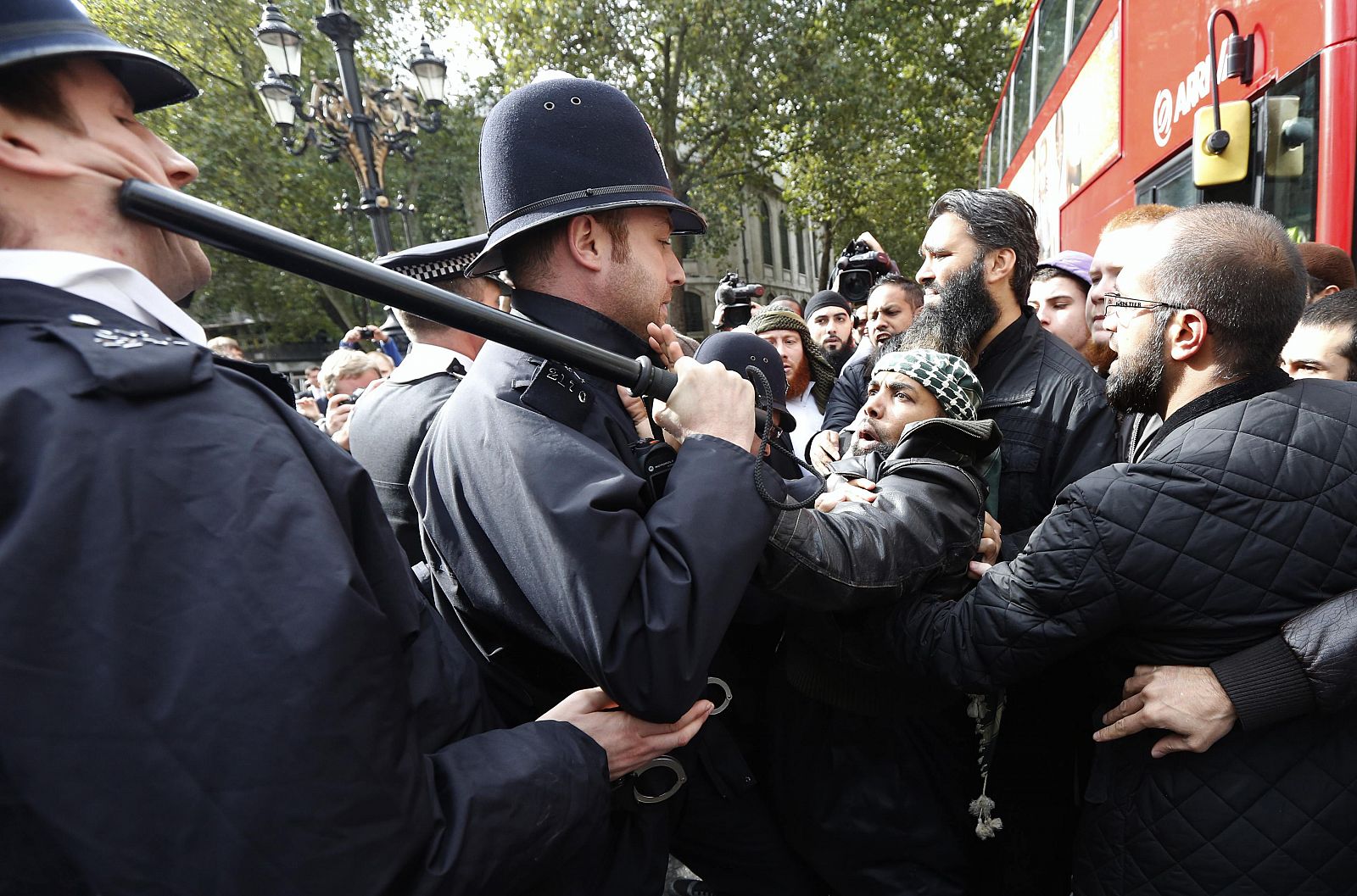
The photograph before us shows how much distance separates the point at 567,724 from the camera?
45.4 inches

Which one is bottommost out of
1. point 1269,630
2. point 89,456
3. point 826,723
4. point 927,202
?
point 826,723

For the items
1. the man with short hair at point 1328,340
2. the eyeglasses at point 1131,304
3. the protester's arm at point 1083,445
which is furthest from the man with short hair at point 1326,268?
the eyeglasses at point 1131,304

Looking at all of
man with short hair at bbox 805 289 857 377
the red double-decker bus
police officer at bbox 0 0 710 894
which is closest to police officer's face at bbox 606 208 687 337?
police officer at bbox 0 0 710 894

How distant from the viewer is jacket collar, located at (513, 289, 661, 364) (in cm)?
147

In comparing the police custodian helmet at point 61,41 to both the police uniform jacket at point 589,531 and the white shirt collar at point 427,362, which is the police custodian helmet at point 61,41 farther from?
the white shirt collar at point 427,362

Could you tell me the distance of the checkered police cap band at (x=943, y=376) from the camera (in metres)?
2.03

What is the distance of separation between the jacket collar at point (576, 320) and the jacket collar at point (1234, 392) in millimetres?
1243

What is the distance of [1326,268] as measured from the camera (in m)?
2.65

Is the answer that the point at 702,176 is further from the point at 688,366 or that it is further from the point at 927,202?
the point at 688,366

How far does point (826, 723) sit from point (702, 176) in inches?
696

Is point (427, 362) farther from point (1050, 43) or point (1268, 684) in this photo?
point (1050, 43)

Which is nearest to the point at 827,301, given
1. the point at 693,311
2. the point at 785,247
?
the point at 693,311

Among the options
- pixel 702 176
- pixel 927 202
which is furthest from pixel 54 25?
pixel 927 202

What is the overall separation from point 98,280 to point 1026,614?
169cm
